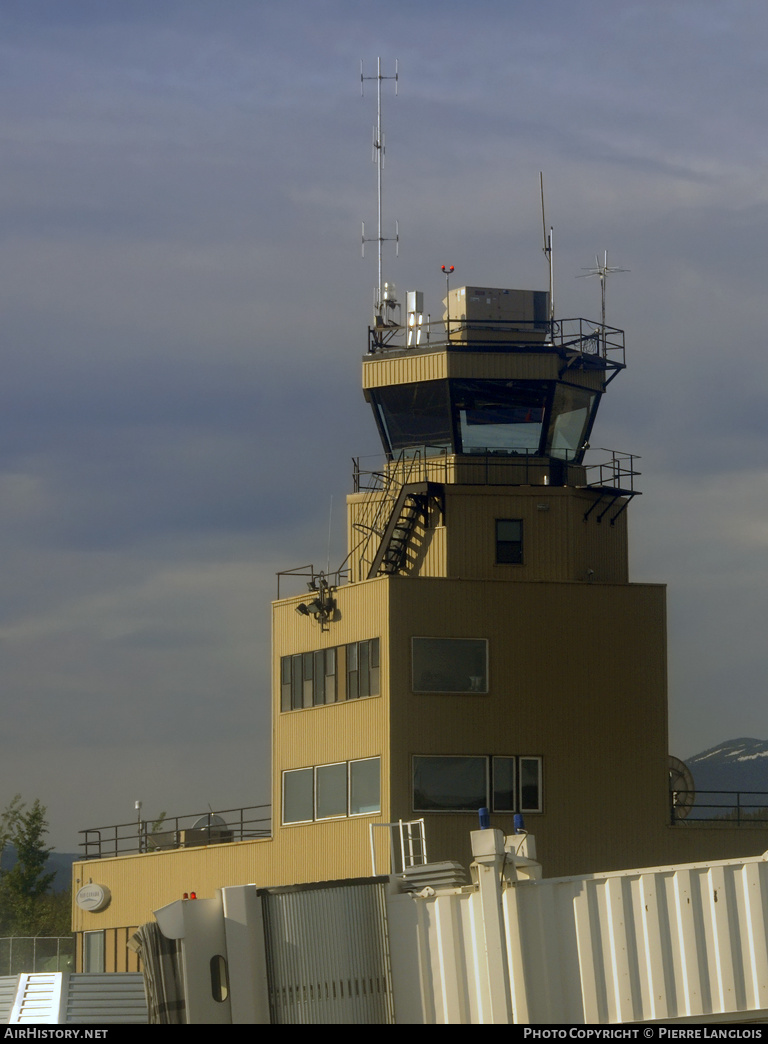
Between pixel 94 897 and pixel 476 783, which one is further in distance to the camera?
pixel 94 897

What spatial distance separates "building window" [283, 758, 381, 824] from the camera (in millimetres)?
42375

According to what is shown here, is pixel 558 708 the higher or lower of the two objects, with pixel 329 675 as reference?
lower

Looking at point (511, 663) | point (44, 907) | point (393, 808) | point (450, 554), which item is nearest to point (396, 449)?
point (450, 554)

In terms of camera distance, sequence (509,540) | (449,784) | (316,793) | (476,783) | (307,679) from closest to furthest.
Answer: (449,784), (476,783), (316,793), (509,540), (307,679)

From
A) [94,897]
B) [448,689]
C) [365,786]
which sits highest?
[448,689]

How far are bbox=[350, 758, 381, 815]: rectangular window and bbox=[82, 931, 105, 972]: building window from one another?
14.6 meters

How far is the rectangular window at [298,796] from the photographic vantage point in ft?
147

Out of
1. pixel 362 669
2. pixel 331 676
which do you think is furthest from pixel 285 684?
pixel 362 669

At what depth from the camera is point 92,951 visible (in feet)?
176

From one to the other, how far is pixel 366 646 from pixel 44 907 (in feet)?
173

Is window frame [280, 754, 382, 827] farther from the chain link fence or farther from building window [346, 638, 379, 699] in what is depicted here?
the chain link fence

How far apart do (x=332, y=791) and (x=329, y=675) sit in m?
3.24

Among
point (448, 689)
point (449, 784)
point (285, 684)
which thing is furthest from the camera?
point (285, 684)

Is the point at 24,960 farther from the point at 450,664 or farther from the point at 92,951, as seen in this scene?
the point at 450,664
